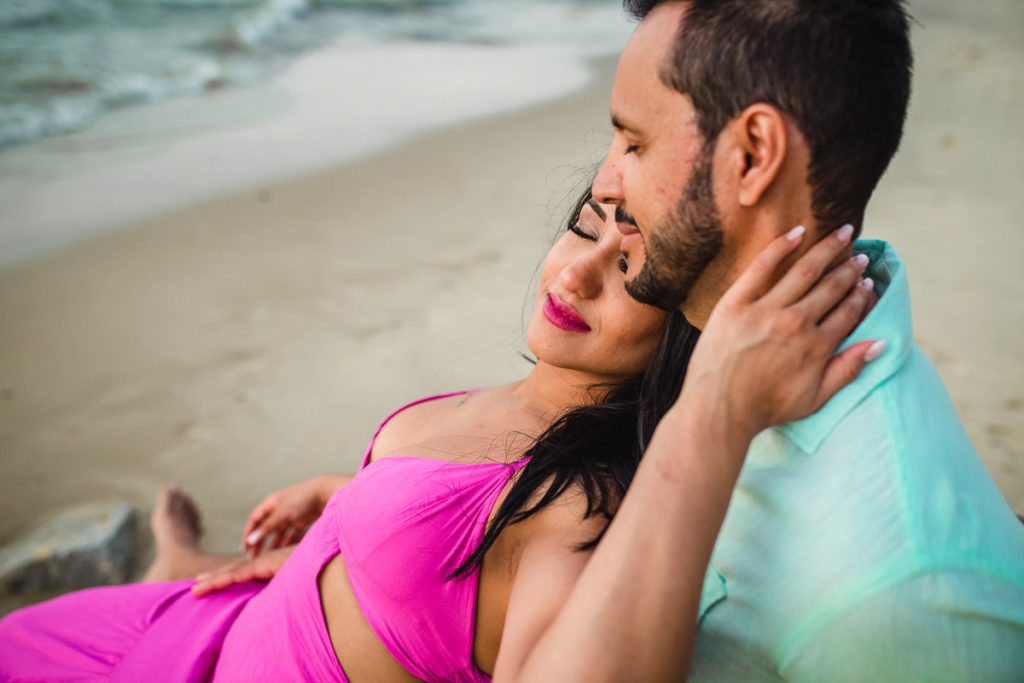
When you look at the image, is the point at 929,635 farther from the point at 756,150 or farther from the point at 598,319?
the point at 598,319

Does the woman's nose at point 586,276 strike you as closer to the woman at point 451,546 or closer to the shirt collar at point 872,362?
the woman at point 451,546

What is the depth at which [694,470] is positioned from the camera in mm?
1207

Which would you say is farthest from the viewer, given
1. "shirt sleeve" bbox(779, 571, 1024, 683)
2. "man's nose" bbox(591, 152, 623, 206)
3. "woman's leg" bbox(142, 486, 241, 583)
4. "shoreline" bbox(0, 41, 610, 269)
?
"shoreline" bbox(0, 41, 610, 269)

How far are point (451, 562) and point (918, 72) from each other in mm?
7618

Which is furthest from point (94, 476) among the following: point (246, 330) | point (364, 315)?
point (364, 315)

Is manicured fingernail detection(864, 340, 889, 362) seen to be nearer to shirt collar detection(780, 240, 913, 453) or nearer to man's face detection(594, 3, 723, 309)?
shirt collar detection(780, 240, 913, 453)

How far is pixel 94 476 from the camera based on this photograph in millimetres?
3359

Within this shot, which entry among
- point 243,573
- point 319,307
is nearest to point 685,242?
point 243,573

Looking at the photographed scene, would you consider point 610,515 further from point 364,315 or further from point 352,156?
point 352,156

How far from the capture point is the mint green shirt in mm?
1153

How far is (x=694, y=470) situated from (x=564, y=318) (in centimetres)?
65

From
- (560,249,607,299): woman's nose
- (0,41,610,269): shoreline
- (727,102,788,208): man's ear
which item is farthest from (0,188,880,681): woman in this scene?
(0,41,610,269): shoreline

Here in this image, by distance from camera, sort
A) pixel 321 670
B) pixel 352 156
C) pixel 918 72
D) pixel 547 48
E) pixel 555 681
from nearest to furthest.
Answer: pixel 555 681 < pixel 321 670 < pixel 352 156 < pixel 918 72 < pixel 547 48

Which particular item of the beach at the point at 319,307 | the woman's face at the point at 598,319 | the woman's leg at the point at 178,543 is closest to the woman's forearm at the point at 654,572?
the woman's face at the point at 598,319
